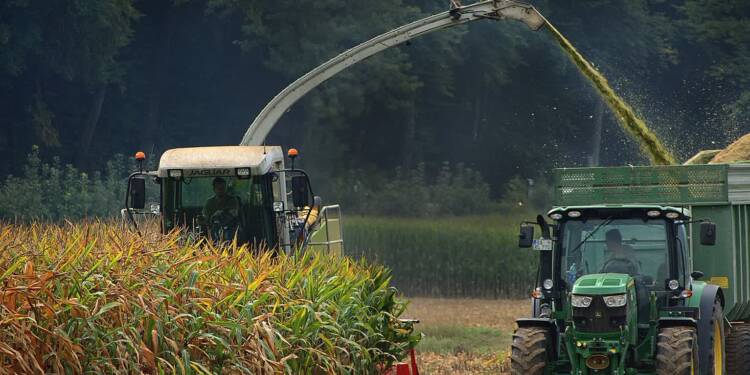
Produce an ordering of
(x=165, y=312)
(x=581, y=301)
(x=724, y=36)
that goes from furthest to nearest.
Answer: (x=724, y=36) → (x=581, y=301) → (x=165, y=312)

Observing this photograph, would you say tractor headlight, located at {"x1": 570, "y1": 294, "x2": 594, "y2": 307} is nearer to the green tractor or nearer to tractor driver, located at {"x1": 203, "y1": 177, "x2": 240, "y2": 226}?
the green tractor

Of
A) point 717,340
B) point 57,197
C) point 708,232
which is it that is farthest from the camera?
point 57,197

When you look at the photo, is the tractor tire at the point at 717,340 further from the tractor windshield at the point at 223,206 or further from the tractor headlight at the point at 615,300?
the tractor windshield at the point at 223,206

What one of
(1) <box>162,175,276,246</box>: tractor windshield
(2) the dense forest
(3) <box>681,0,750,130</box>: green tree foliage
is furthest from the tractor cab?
(3) <box>681,0,750,130</box>: green tree foliage

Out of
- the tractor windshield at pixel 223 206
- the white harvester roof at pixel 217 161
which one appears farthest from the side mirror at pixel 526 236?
the white harvester roof at pixel 217 161

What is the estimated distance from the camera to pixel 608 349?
35.7ft

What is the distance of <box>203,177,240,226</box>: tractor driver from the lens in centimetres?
1409

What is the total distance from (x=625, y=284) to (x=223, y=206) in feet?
15.7

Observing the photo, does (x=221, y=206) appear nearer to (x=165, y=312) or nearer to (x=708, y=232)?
(x=708, y=232)

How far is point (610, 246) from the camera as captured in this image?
11.6m

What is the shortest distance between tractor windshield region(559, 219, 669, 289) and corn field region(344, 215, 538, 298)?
1802 centimetres

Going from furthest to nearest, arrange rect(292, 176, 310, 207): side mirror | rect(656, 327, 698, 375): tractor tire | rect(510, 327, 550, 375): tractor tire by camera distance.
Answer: rect(292, 176, 310, 207): side mirror → rect(510, 327, 550, 375): tractor tire → rect(656, 327, 698, 375): tractor tire

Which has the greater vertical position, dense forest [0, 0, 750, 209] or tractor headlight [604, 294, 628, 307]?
dense forest [0, 0, 750, 209]

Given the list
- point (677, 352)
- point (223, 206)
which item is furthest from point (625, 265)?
point (223, 206)
